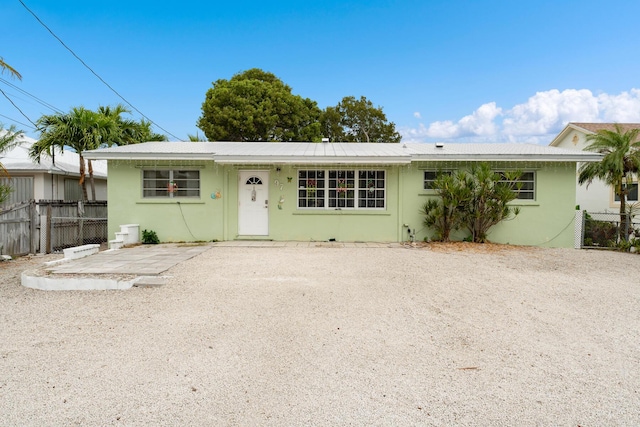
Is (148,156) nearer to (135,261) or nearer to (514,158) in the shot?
(135,261)

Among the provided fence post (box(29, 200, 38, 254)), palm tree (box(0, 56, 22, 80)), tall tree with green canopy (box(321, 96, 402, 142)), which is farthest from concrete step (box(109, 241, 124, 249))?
tall tree with green canopy (box(321, 96, 402, 142))

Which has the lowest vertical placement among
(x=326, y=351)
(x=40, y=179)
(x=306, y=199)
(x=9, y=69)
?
(x=326, y=351)

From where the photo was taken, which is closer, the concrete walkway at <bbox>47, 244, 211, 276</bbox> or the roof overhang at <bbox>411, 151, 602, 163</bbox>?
the concrete walkway at <bbox>47, 244, 211, 276</bbox>

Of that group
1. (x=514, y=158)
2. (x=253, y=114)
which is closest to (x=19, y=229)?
(x=514, y=158)

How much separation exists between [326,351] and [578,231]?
10.5 metres

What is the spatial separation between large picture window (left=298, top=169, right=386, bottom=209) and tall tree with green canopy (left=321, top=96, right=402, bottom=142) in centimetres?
2268

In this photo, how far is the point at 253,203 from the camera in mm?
11430

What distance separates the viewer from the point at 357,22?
1748cm

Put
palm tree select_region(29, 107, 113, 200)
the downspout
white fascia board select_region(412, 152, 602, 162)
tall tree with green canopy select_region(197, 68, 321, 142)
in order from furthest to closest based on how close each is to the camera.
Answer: tall tree with green canopy select_region(197, 68, 321, 142)
palm tree select_region(29, 107, 113, 200)
the downspout
white fascia board select_region(412, 152, 602, 162)

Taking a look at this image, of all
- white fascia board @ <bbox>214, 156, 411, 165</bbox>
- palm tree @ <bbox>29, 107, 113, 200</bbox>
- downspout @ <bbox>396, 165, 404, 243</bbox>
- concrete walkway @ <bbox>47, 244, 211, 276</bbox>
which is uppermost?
palm tree @ <bbox>29, 107, 113, 200</bbox>

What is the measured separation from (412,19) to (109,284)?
1530 centimetres

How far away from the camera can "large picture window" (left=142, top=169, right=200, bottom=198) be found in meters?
11.3

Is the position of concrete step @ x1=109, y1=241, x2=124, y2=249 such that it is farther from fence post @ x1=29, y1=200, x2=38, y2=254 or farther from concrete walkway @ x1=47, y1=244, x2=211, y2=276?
fence post @ x1=29, y1=200, x2=38, y2=254

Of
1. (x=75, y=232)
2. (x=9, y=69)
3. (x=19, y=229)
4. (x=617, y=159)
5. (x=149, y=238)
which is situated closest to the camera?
(x=9, y=69)
